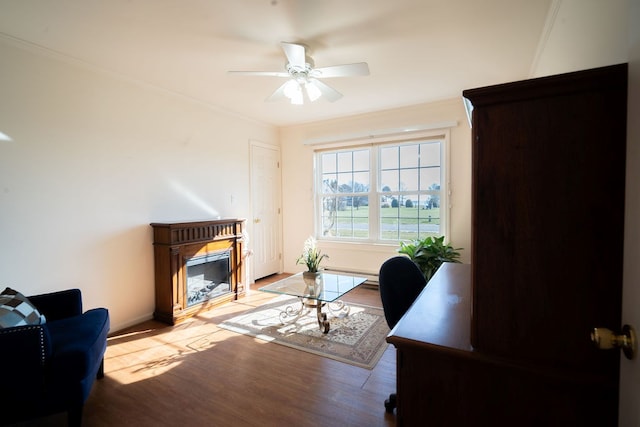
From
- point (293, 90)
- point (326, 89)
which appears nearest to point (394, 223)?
point (326, 89)

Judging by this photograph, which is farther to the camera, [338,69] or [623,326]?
[338,69]

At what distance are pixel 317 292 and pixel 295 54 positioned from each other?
2063mm

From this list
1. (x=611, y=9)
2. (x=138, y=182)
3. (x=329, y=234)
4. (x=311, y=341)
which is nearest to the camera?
(x=611, y=9)

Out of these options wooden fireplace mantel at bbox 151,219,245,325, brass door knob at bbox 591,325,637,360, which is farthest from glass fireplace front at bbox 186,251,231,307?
brass door knob at bbox 591,325,637,360

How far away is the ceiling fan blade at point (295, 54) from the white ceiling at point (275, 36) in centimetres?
17

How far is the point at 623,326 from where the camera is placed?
69cm

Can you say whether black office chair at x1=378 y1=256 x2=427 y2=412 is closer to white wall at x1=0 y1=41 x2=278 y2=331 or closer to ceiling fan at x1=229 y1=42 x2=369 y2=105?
ceiling fan at x1=229 y1=42 x2=369 y2=105

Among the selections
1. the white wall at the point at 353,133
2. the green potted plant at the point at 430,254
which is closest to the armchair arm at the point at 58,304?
the white wall at the point at 353,133

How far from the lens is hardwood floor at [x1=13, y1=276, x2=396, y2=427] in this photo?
1.75m

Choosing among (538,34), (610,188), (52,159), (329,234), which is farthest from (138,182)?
(538,34)

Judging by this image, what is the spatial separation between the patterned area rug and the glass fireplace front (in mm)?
533

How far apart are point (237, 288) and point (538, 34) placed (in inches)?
159

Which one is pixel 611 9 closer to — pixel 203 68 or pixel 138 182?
pixel 203 68

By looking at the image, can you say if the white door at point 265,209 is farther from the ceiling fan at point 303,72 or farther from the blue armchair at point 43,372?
the blue armchair at point 43,372
